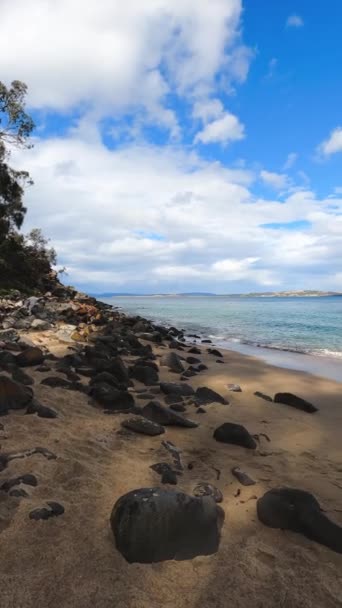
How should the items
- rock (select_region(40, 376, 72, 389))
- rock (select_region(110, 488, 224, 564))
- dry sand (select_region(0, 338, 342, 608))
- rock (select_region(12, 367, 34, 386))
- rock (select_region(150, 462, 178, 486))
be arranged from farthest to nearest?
rock (select_region(40, 376, 72, 389)) → rock (select_region(12, 367, 34, 386)) → rock (select_region(150, 462, 178, 486)) → rock (select_region(110, 488, 224, 564)) → dry sand (select_region(0, 338, 342, 608))

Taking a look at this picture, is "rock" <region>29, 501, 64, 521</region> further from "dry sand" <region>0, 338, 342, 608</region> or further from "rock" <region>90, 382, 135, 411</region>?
"rock" <region>90, 382, 135, 411</region>

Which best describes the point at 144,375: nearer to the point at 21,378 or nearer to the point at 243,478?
the point at 21,378

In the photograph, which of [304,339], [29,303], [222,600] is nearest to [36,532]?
[222,600]

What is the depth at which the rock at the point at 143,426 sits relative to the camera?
4.79m

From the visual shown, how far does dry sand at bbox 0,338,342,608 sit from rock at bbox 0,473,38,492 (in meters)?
0.07

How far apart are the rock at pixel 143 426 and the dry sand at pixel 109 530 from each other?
0.37 feet

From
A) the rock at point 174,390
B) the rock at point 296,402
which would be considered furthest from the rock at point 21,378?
the rock at point 296,402

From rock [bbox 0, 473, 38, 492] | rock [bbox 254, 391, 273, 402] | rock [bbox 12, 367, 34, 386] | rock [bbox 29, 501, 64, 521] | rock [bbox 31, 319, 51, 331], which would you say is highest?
rock [bbox 31, 319, 51, 331]

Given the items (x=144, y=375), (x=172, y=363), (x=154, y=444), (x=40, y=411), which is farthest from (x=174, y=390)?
(x=172, y=363)

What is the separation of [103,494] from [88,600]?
3.52 ft

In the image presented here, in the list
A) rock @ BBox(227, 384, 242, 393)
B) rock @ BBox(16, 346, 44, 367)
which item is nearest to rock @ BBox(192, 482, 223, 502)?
rock @ BBox(227, 384, 242, 393)

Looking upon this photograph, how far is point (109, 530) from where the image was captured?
106 inches

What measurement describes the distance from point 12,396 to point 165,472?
240 centimetres

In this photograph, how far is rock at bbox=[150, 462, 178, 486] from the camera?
139 inches
